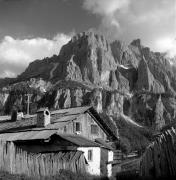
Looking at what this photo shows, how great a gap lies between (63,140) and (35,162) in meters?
11.5

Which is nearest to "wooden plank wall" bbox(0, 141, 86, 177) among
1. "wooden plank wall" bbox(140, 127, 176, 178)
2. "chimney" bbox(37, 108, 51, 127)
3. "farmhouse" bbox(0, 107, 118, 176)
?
"farmhouse" bbox(0, 107, 118, 176)

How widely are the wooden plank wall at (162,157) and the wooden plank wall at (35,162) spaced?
11.0 meters

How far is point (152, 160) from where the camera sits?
493 centimetres

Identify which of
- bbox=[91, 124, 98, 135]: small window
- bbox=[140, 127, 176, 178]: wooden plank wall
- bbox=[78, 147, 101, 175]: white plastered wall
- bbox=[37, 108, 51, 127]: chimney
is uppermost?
bbox=[37, 108, 51, 127]: chimney

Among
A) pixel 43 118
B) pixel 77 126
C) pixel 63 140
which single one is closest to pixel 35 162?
pixel 63 140

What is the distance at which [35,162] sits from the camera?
58.0ft

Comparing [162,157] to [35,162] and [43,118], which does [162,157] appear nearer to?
[35,162]

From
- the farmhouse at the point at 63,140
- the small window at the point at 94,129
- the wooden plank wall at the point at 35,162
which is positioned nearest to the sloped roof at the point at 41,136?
the farmhouse at the point at 63,140

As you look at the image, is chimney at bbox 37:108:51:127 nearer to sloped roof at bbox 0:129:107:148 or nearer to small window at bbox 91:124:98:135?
sloped roof at bbox 0:129:107:148

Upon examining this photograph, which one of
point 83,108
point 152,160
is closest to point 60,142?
point 83,108

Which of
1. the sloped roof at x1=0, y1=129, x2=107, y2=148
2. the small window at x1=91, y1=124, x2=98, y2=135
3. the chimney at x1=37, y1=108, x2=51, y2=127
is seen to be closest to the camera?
the sloped roof at x1=0, y1=129, x2=107, y2=148

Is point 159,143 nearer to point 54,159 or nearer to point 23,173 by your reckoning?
point 23,173

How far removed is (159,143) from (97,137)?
102 feet

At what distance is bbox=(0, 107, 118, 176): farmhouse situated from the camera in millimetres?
19469
